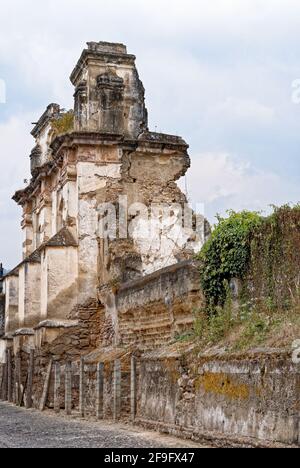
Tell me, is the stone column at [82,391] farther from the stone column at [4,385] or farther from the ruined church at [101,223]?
the stone column at [4,385]

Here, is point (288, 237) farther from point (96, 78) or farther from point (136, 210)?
point (96, 78)

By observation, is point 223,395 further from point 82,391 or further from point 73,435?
point 82,391

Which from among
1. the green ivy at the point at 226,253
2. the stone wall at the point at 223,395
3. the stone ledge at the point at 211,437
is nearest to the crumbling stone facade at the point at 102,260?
the green ivy at the point at 226,253

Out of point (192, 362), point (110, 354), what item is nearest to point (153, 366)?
point (192, 362)

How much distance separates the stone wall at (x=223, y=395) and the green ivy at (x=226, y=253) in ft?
4.50

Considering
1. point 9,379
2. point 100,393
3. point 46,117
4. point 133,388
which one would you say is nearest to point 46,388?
point 9,379

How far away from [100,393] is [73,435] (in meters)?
3.26

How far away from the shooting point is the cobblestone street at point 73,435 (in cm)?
1128

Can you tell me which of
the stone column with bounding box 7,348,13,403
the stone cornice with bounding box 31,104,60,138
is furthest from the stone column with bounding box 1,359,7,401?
the stone cornice with bounding box 31,104,60,138

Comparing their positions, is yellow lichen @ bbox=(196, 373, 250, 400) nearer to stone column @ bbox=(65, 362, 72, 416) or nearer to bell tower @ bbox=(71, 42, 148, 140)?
stone column @ bbox=(65, 362, 72, 416)

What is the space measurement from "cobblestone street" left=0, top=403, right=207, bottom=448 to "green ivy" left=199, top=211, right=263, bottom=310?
2.50 metres

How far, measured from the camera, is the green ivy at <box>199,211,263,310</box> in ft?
41.8

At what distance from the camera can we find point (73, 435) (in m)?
13.1

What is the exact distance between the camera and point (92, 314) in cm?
2148
